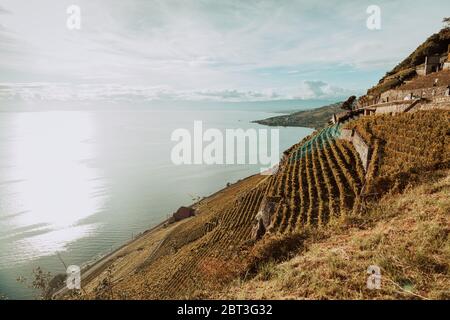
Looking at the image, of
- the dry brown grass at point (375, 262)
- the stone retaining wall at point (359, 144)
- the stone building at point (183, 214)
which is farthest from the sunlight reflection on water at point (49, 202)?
the dry brown grass at point (375, 262)

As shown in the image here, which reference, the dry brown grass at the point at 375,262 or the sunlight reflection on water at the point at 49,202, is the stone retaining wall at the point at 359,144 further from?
the sunlight reflection on water at the point at 49,202

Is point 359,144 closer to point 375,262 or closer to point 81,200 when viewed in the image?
point 375,262

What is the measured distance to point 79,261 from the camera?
2095 inches

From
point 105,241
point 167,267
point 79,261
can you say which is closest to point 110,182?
point 105,241

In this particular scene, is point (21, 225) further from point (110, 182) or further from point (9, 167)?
point (9, 167)

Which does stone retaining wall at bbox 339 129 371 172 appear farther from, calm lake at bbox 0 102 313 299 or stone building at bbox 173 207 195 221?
calm lake at bbox 0 102 313 299

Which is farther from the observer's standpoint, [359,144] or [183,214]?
[183,214]

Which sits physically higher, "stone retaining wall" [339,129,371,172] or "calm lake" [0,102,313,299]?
"stone retaining wall" [339,129,371,172]

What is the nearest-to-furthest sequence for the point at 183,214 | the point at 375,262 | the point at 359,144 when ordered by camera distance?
the point at 375,262 < the point at 359,144 < the point at 183,214

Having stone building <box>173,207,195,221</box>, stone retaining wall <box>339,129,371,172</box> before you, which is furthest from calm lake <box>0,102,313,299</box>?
stone retaining wall <box>339,129,371,172</box>

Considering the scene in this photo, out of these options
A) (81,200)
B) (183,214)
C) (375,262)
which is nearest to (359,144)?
(375,262)

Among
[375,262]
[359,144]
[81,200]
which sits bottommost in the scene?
[81,200]

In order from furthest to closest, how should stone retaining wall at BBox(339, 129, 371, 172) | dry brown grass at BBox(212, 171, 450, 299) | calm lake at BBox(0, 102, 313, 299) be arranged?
1. calm lake at BBox(0, 102, 313, 299)
2. stone retaining wall at BBox(339, 129, 371, 172)
3. dry brown grass at BBox(212, 171, 450, 299)
